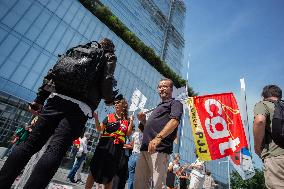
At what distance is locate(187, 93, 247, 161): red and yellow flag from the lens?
562 cm

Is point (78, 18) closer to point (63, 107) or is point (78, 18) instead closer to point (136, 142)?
point (136, 142)

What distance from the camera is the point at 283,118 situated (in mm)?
2301

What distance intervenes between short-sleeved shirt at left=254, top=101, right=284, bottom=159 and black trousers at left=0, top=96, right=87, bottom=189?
6.02 feet

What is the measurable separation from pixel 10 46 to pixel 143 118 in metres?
6.97

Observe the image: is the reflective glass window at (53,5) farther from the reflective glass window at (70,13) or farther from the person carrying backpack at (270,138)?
the person carrying backpack at (270,138)

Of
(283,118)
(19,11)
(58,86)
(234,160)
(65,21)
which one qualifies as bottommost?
(58,86)

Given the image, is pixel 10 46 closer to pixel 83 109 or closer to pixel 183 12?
pixel 83 109

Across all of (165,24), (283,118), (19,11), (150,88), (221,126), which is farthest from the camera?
(165,24)

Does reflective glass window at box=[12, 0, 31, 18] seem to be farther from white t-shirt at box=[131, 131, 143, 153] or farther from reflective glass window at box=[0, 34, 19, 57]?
white t-shirt at box=[131, 131, 143, 153]

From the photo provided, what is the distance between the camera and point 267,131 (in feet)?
8.07

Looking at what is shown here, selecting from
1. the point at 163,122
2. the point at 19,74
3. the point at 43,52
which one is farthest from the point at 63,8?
the point at 163,122

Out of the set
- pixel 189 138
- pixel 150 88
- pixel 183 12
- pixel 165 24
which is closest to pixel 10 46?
pixel 150 88

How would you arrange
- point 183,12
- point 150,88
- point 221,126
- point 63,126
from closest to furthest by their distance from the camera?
point 63,126, point 221,126, point 150,88, point 183,12

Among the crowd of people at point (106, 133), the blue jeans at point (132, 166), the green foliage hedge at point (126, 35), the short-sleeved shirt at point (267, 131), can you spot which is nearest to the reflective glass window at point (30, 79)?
the blue jeans at point (132, 166)
